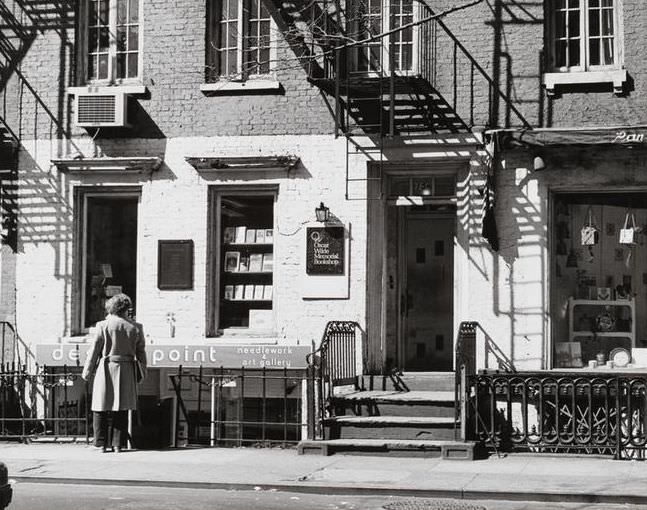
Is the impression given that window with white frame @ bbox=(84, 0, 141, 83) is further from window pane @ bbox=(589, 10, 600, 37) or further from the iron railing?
window pane @ bbox=(589, 10, 600, 37)

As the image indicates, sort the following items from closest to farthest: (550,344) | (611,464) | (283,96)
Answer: (611,464) → (550,344) → (283,96)

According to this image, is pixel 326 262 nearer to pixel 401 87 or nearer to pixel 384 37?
pixel 401 87

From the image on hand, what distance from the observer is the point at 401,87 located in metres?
14.6

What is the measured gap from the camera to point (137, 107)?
16.0m

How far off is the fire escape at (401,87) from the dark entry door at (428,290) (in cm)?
126

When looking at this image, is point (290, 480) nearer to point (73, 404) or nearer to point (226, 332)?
point (226, 332)

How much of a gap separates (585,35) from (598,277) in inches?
125

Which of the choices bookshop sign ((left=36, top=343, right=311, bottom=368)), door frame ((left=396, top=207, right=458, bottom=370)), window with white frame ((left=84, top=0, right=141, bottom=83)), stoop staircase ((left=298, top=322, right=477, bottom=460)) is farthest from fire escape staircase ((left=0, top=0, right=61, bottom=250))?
door frame ((left=396, top=207, right=458, bottom=370))

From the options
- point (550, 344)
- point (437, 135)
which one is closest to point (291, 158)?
point (437, 135)

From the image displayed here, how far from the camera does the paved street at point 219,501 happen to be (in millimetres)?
9789

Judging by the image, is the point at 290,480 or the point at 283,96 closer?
the point at 290,480

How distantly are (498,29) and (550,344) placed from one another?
415 cm

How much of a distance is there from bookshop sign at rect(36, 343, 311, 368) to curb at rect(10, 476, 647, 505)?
12.4 feet

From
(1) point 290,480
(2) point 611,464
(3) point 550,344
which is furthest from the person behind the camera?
(3) point 550,344
